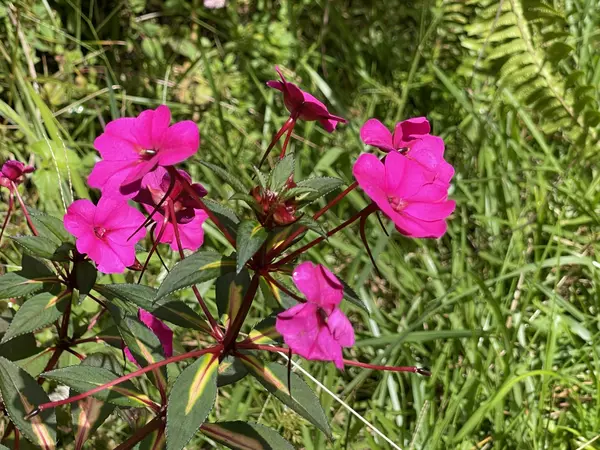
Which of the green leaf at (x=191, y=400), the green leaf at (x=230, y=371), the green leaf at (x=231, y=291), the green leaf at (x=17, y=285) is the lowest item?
the green leaf at (x=230, y=371)

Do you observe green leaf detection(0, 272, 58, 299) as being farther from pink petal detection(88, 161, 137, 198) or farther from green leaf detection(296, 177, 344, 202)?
green leaf detection(296, 177, 344, 202)

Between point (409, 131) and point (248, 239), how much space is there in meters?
0.26

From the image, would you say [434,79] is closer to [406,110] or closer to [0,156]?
[406,110]

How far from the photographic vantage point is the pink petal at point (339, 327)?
0.77 metres

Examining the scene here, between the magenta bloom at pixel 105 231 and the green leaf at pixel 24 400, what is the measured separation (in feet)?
0.62

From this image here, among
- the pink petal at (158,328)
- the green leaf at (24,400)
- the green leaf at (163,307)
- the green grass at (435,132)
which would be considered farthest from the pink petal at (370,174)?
the green grass at (435,132)

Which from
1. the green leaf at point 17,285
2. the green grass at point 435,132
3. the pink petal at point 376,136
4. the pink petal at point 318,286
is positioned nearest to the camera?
the pink petal at point 318,286

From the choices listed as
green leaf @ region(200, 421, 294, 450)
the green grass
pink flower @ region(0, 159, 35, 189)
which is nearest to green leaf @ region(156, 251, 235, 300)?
green leaf @ region(200, 421, 294, 450)

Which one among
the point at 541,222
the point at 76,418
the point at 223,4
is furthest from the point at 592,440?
the point at 223,4

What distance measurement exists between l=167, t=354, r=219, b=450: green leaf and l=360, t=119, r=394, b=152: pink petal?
13.1 inches

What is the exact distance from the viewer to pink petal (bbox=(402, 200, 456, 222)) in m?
0.82

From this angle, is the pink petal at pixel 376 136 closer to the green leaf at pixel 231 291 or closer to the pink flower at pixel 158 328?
the green leaf at pixel 231 291

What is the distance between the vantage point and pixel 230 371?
1.03 metres

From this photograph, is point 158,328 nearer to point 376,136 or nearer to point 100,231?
point 100,231
